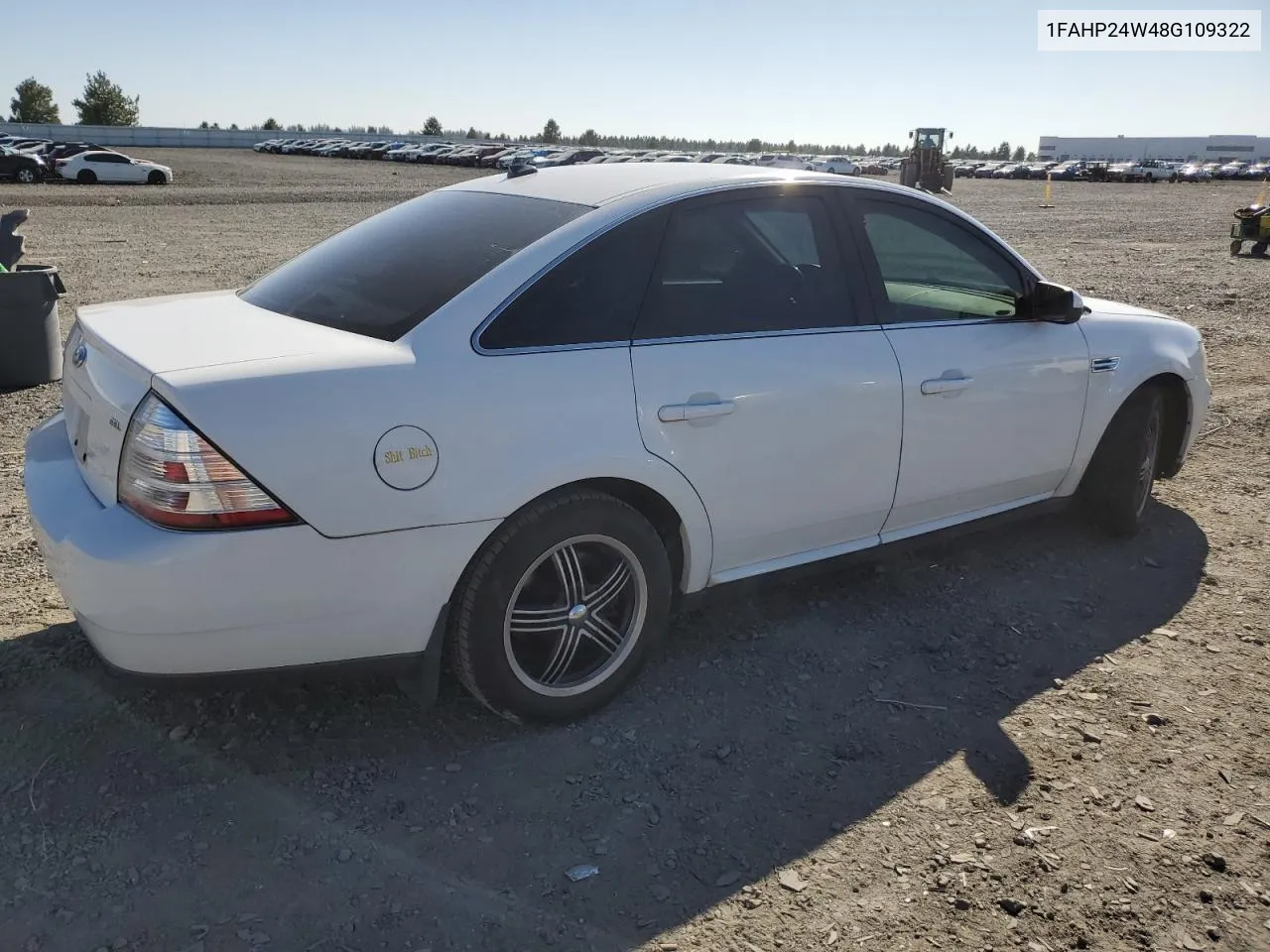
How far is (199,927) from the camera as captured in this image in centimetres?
245

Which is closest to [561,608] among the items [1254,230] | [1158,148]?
[1254,230]

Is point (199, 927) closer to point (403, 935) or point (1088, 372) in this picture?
point (403, 935)

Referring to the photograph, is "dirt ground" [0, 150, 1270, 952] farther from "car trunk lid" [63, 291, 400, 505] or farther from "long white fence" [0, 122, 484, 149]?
"long white fence" [0, 122, 484, 149]

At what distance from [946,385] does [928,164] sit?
4119cm

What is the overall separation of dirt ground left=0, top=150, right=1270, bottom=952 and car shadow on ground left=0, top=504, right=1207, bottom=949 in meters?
0.01

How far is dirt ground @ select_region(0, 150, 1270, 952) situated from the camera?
254 centimetres

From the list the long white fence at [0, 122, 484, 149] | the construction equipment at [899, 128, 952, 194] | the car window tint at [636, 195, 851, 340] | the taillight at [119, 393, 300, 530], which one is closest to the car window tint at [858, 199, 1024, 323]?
the car window tint at [636, 195, 851, 340]

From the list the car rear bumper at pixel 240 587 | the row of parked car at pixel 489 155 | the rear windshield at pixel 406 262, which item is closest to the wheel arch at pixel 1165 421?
the rear windshield at pixel 406 262

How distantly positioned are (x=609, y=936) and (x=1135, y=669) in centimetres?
237

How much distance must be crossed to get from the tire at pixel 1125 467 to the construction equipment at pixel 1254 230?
16.8 m

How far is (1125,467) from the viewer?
15.9ft

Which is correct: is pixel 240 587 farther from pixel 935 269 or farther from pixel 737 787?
pixel 935 269

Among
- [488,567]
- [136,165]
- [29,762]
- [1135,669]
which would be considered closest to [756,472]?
[488,567]

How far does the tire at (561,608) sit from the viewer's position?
9.88 ft
